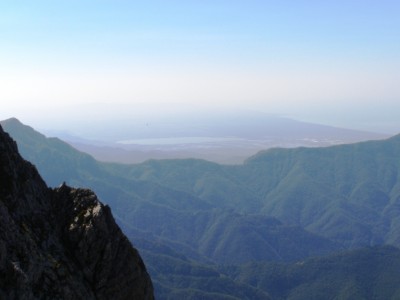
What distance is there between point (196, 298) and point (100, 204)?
18560 cm

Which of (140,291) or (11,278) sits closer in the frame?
(11,278)

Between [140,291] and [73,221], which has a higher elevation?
[73,221]

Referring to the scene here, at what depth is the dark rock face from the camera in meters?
16.5

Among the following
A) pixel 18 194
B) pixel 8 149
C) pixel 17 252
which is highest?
pixel 8 149

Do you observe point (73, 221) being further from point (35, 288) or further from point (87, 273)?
point (35, 288)

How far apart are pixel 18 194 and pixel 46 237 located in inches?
81.4

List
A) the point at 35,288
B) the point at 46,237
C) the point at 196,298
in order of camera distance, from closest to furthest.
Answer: the point at 35,288
the point at 46,237
the point at 196,298

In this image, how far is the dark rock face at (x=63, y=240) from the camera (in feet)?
54.1

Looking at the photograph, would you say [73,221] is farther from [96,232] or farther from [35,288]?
[35,288]

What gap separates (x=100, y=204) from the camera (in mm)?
20812

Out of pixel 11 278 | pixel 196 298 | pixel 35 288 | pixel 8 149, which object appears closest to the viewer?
pixel 11 278

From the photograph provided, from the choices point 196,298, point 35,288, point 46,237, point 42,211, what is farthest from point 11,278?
point 196,298

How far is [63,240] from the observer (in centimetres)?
1961

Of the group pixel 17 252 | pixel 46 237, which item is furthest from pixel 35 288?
pixel 46 237
